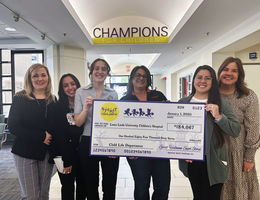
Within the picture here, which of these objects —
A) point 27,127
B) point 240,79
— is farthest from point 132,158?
point 240,79

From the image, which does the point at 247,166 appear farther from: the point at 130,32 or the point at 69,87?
the point at 130,32

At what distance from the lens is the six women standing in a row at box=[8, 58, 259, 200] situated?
1.40 metres

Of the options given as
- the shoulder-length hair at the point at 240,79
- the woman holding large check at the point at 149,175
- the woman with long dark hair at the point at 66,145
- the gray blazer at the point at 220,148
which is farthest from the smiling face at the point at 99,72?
the shoulder-length hair at the point at 240,79

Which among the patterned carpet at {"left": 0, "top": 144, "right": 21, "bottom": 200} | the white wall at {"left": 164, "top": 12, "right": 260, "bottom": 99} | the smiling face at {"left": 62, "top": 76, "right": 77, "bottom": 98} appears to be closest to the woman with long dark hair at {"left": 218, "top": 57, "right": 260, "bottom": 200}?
the smiling face at {"left": 62, "top": 76, "right": 77, "bottom": 98}

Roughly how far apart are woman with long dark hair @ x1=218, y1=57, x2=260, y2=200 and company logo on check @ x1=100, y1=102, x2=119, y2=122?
3.29 ft

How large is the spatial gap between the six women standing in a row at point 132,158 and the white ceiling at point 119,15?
1918 mm

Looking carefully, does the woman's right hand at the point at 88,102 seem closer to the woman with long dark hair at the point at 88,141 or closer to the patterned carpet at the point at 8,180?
the woman with long dark hair at the point at 88,141

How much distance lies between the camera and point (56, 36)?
4312 millimetres

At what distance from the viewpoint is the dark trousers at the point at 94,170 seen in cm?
160

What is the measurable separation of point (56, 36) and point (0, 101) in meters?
3.49

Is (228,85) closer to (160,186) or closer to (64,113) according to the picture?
(160,186)

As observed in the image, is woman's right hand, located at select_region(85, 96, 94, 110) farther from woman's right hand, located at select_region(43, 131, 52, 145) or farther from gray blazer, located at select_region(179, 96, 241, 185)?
gray blazer, located at select_region(179, 96, 241, 185)

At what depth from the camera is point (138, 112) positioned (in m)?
1.52

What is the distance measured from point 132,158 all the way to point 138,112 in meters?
0.42
